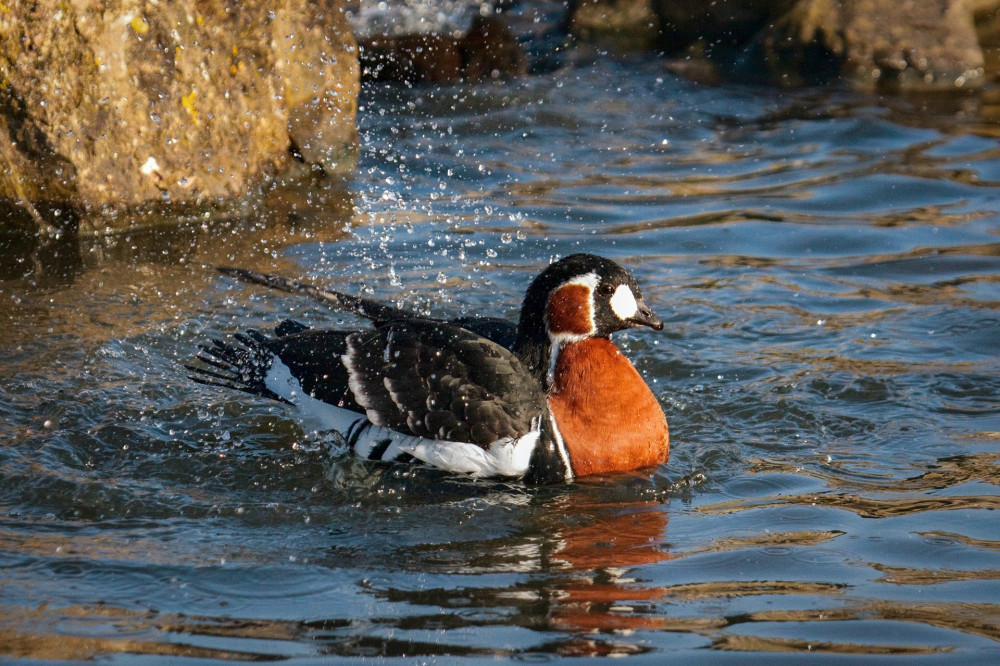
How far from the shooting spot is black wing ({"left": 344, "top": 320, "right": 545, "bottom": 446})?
18.3ft

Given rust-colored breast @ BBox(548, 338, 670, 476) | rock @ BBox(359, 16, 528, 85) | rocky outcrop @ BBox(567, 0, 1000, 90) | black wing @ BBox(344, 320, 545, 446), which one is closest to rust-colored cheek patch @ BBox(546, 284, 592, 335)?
rust-colored breast @ BBox(548, 338, 670, 476)

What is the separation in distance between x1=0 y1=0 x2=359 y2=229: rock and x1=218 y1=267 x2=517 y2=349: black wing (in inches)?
98.9

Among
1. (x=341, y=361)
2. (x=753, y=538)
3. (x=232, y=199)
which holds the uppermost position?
(x=232, y=199)

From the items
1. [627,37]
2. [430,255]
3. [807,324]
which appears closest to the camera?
[807,324]

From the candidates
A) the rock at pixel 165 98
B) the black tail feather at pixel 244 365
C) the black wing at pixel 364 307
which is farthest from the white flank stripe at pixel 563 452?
the rock at pixel 165 98

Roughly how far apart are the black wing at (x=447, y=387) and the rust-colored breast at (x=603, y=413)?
16cm

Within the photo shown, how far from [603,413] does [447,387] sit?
0.76m

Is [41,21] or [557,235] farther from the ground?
[41,21]

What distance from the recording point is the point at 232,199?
9.09m

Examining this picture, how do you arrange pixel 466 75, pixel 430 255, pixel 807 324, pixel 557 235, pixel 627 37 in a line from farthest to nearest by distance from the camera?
1. pixel 627 37
2. pixel 466 75
3. pixel 557 235
4. pixel 430 255
5. pixel 807 324

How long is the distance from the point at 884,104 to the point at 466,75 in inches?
175

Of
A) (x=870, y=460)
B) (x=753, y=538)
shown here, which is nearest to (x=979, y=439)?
(x=870, y=460)

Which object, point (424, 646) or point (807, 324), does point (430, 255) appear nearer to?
point (807, 324)

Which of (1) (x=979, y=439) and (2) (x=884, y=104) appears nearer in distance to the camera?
(1) (x=979, y=439)
